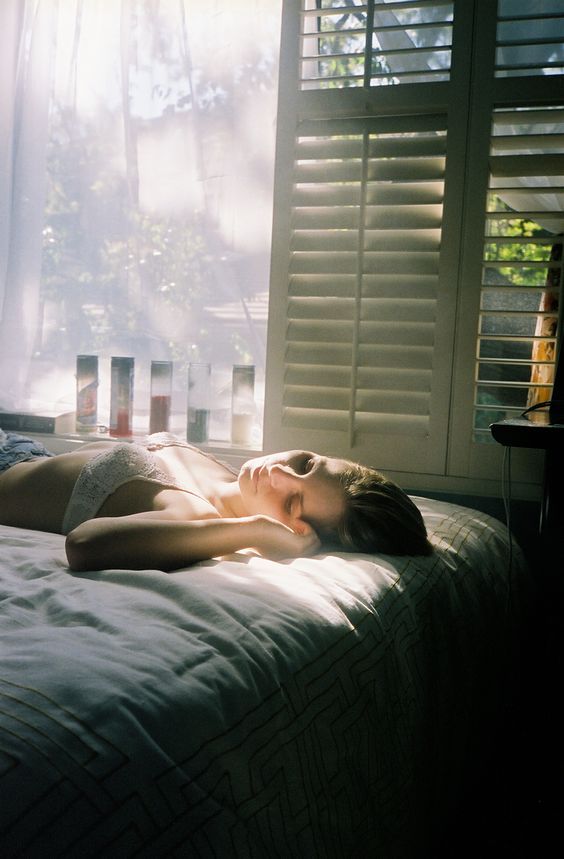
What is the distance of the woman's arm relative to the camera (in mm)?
1351

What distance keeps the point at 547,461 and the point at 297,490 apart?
0.60 metres

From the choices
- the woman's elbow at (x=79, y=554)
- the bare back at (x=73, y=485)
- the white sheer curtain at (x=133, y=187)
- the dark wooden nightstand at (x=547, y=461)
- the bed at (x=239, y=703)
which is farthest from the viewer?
the white sheer curtain at (x=133, y=187)

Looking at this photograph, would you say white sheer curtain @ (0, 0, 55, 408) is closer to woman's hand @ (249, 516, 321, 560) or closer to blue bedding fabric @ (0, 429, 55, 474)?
blue bedding fabric @ (0, 429, 55, 474)

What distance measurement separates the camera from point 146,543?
1367 millimetres

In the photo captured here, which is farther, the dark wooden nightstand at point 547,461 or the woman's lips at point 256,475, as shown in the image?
the woman's lips at point 256,475

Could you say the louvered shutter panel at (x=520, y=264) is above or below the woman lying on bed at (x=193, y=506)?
above

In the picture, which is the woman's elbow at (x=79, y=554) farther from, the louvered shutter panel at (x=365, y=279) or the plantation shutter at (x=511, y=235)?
the plantation shutter at (x=511, y=235)

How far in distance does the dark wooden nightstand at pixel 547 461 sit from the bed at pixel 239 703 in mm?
253

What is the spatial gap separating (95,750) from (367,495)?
921 mm

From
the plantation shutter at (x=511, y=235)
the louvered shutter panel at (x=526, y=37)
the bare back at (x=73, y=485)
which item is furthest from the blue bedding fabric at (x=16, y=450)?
the louvered shutter panel at (x=526, y=37)

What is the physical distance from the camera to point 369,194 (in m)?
2.16

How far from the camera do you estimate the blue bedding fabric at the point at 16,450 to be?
2127 mm

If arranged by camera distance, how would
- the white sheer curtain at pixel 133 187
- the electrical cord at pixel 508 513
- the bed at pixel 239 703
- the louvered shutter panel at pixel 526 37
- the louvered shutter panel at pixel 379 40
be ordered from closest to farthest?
the bed at pixel 239 703
the electrical cord at pixel 508 513
the louvered shutter panel at pixel 526 37
the louvered shutter panel at pixel 379 40
the white sheer curtain at pixel 133 187

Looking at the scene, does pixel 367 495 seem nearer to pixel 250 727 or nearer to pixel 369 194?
pixel 250 727
